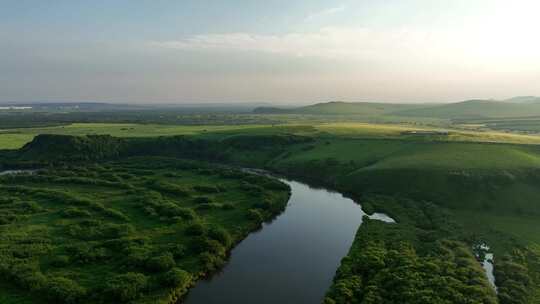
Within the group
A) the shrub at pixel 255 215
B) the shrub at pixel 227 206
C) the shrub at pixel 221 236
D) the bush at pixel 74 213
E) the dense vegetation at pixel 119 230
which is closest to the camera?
the dense vegetation at pixel 119 230

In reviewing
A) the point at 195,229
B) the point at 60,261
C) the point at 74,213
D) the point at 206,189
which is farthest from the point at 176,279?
the point at 206,189

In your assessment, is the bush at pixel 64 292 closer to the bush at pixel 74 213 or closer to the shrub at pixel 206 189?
the bush at pixel 74 213

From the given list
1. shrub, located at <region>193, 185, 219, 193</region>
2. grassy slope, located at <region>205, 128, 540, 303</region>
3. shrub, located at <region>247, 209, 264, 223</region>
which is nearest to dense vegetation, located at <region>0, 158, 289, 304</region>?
shrub, located at <region>193, 185, 219, 193</region>

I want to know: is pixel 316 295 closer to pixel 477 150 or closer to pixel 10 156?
pixel 477 150

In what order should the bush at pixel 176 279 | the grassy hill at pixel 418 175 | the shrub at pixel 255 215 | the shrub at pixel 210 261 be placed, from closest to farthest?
the bush at pixel 176 279
the shrub at pixel 210 261
the grassy hill at pixel 418 175
the shrub at pixel 255 215

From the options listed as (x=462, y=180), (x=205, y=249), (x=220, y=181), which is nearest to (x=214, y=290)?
(x=205, y=249)

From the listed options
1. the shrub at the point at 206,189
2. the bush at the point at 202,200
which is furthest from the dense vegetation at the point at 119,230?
the bush at the point at 202,200

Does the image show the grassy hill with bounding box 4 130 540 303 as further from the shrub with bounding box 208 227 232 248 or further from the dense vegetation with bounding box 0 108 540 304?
the shrub with bounding box 208 227 232 248
